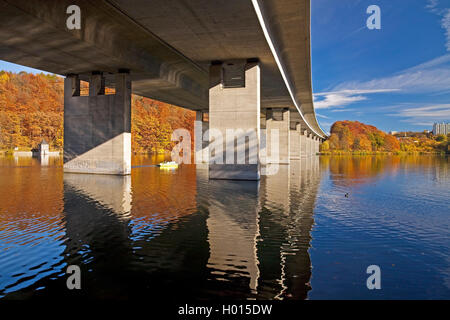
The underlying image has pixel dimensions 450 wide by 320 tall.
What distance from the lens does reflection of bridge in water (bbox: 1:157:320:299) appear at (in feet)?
17.3

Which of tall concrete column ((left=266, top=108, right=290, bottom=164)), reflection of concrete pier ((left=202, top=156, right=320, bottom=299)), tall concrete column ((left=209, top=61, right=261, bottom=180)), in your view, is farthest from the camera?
tall concrete column ((left=266, top=108, right=290, bottom=164))

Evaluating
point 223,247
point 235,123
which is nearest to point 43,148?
point 235,123

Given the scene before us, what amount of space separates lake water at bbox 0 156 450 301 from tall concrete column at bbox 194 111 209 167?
32.6 meters

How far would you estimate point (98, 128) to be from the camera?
84.7 ft

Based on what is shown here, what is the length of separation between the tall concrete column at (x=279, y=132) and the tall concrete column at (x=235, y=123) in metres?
23.2

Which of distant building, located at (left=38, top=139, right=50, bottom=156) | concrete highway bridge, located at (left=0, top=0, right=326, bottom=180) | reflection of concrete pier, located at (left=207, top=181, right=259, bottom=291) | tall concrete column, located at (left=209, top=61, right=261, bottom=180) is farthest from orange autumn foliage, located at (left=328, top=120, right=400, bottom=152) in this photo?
reflection of concrete pier, located at (left=207, top=181, right=259, bottom=291)

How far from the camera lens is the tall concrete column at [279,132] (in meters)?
45.2

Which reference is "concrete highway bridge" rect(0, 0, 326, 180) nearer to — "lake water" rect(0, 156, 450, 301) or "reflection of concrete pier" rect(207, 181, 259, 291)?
"reflection of concrete pier" rect(207, 181, 259, 291)

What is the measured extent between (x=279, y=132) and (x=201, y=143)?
41.1 feet

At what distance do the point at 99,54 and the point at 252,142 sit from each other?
12.0 metres

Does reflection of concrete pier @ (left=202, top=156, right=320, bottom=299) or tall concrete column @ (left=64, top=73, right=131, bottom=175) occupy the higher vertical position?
tall concrete column @ (left=64, top=73, right=131, bottom=175)

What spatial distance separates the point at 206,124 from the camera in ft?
170
